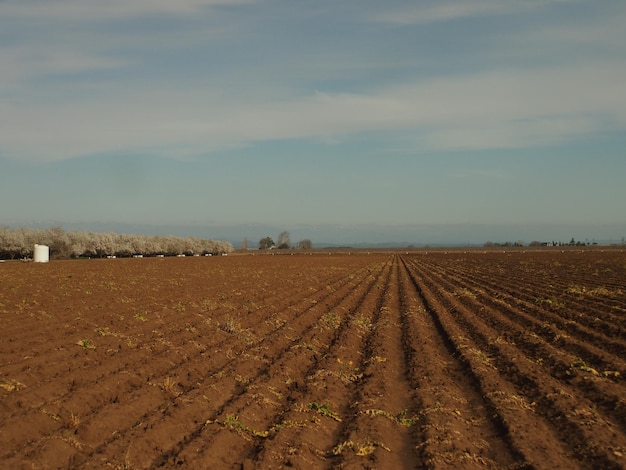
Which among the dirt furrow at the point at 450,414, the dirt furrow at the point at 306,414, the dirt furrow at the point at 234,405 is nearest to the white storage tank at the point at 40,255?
the dirt furrow at the point at 234,405

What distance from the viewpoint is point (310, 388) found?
9242 millimetres

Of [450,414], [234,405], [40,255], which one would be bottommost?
[450,414]

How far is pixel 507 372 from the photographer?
10.6 meters

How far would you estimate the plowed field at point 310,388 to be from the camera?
6438 mm

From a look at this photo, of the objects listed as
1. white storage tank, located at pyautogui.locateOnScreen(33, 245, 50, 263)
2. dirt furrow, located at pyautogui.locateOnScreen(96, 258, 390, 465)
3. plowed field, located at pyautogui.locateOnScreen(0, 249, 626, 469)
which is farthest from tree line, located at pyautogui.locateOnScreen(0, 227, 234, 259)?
dirt furrow, located at pyautogui.locateOnScreen(96, 258, 390, 465)

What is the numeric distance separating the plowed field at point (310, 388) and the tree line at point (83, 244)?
68.8m

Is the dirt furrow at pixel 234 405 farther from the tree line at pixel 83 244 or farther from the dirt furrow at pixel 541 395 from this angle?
Answer: the tree line at pixel 83 244

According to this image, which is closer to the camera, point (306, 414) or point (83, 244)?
point (306, 414)

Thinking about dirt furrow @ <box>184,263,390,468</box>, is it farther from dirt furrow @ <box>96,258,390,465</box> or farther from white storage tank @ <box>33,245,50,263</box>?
white storage tank @ <box>33,245,50,263</box>

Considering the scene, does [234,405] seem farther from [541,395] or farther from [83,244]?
[83,244]

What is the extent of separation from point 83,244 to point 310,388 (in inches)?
3572

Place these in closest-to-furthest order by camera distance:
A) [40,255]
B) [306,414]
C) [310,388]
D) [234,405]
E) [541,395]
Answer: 1. [306,414]
2. [234,405]
3. [541,395]
4. [310,388]
5. [40,255]

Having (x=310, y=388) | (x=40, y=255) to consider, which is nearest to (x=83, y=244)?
(x=40, y=255)

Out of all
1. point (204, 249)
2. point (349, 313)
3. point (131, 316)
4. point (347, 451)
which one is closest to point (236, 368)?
point (347, 451)
